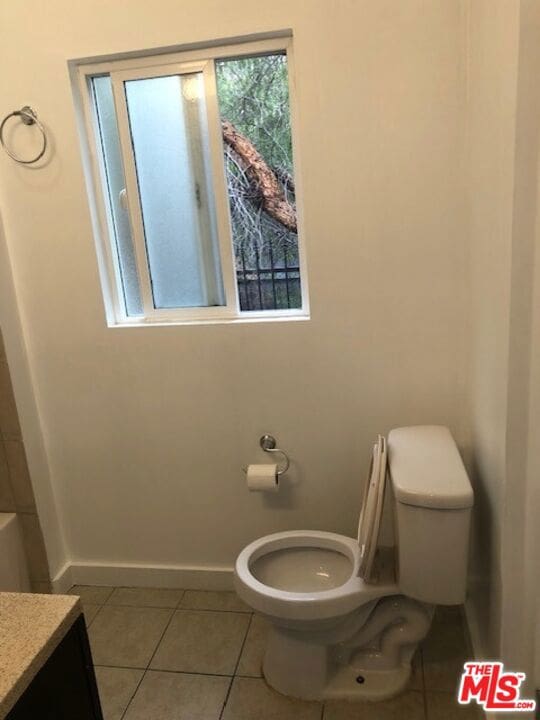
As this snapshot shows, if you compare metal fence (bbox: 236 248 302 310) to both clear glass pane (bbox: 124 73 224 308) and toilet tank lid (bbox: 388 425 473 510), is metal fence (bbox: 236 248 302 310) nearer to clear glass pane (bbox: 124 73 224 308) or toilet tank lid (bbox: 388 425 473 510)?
clear glass pane (bbox: 124 73 224 308)

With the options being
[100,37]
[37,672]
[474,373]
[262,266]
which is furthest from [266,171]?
[37,672]

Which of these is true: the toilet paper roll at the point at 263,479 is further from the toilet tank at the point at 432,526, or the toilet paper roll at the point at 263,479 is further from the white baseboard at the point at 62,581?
the white baseboard at the point at 62,581

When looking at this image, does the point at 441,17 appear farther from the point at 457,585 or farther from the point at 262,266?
the point at 457,585

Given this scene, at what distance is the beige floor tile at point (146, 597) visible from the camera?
2271mm

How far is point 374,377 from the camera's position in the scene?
1996mm

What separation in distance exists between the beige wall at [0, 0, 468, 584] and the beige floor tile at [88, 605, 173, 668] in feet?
0.74

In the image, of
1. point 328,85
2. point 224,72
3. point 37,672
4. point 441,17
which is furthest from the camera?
point 224,72

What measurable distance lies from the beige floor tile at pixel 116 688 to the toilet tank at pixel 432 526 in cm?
100

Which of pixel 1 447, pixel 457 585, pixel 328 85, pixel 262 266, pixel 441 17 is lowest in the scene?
pixel 457 585

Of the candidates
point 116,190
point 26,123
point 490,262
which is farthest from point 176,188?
point 490,262

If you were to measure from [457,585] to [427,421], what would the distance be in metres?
0.61

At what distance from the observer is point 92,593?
2.37 m

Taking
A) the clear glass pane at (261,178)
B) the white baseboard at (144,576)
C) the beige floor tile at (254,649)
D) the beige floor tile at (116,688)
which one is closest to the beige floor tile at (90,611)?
the white baseboard at (144,576)

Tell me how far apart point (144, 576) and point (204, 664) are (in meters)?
0.56
